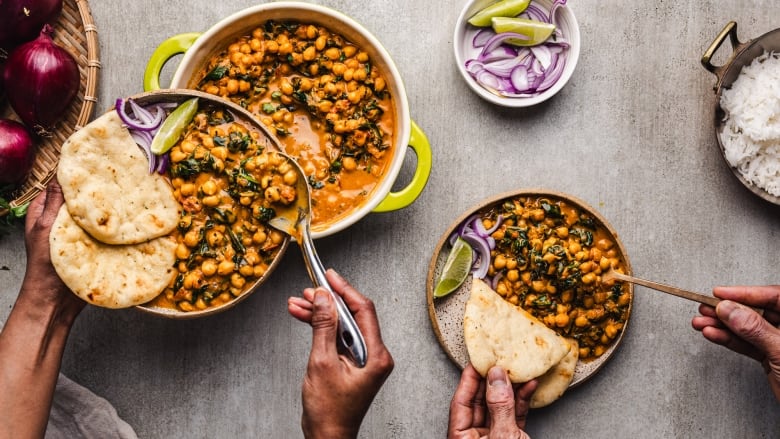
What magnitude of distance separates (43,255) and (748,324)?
8.28 ft

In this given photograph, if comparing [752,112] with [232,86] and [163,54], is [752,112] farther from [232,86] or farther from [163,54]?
[163,54]

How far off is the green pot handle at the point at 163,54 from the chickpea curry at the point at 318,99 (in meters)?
0.14

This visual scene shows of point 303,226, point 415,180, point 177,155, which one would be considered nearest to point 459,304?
point 415,180

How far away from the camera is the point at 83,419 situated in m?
2.67

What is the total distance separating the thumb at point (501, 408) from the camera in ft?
8.03

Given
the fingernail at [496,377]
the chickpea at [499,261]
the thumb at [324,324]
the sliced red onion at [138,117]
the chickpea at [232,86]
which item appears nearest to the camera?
the thumb at [324,324]

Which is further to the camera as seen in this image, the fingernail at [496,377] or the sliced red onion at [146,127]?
the fingernail at [496,377]

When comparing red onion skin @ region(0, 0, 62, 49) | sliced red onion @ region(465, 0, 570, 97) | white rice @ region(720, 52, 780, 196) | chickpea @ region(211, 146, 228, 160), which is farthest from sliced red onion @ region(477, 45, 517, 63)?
red onion skin @ region(0, 0, 62, 49)

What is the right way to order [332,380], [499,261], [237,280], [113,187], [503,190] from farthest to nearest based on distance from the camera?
[503,190]
[499,261]
[237,280]
[113,187]
[332,380]

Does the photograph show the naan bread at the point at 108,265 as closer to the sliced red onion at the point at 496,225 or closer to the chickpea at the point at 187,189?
the chickpea at the point at 187,189

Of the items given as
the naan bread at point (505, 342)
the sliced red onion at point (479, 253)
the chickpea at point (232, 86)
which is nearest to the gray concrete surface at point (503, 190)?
the sliced red onion at point (479, 253)

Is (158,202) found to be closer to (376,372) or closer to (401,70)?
(376,372)

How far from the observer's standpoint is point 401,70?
2.77 meters

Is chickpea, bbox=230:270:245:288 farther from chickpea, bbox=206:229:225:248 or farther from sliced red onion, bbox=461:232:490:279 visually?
sliced red onion, bbox=461:232:490:279
